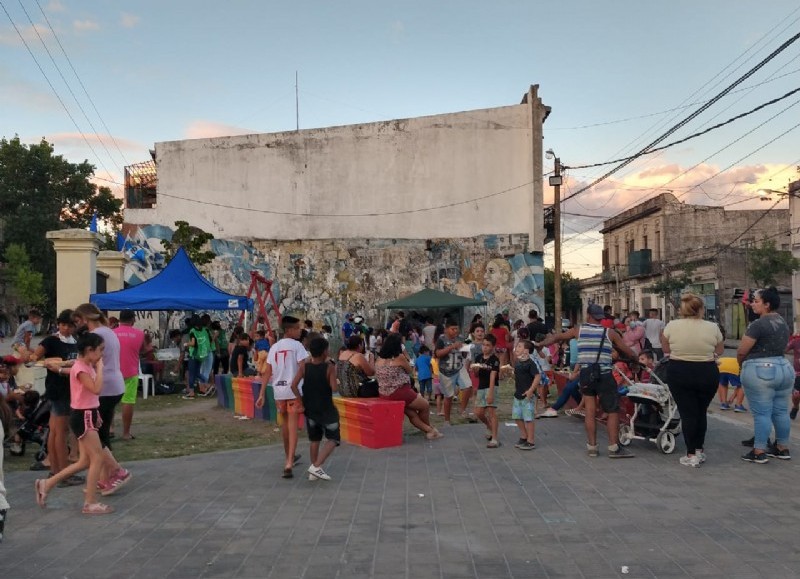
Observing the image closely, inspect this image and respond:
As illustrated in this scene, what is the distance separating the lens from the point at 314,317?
30.1 metres

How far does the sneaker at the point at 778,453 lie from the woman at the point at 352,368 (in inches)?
181

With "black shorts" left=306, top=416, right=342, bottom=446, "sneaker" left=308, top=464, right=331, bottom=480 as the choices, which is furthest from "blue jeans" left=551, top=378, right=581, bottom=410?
"sneaker" left=308, top=464, right=331, bottom=480

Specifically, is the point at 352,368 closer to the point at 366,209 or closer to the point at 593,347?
the point at 593,347

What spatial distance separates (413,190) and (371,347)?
1046 cm

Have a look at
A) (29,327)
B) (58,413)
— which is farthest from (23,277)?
(58,413)

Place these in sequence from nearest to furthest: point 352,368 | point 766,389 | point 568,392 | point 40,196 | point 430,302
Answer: point 766,389
point 352,368
point 568,392
point 430,302
point 40,196

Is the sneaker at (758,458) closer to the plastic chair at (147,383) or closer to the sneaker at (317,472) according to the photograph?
the sneaker at (317,472)

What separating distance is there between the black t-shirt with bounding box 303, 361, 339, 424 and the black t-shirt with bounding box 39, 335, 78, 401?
232cm

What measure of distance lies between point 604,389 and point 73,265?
12573 mm

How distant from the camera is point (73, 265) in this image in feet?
55.6

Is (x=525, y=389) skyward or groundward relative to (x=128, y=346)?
groundward

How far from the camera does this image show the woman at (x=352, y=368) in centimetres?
988

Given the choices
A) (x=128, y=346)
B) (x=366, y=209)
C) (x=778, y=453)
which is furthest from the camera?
(x=366, y=209)

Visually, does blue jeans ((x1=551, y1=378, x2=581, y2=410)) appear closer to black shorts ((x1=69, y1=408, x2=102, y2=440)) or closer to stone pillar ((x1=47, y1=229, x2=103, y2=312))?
black shorts ((x1=69, y1=408, x2=102, y2=440))
